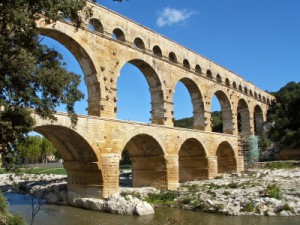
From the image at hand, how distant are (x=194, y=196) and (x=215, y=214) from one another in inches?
128

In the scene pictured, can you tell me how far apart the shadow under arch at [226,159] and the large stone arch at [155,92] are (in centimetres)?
978

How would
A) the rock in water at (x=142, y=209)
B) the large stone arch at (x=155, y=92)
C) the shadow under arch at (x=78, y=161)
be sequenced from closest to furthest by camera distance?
the rock in water at (x=142, y=209) < the shadow under arch at (x=78, y=161) < the large stone arch at (x=155, y=92)

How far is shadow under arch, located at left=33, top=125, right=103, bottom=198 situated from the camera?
56.8ft

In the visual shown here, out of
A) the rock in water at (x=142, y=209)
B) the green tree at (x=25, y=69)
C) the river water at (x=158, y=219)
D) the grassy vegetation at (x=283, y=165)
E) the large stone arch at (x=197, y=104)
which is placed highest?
the large stone arch at (x=197, y=104)

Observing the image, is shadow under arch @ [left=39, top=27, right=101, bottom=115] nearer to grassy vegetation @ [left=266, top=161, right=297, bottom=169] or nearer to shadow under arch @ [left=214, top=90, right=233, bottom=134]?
shadow under arch @ [left=214, top=90, right=233, bottom=134]

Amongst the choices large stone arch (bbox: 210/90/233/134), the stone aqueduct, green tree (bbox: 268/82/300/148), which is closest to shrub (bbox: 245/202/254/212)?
the stone aqueduct

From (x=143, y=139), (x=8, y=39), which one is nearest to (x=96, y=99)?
(x=143, y=139)

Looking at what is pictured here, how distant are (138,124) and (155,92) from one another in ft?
15.0

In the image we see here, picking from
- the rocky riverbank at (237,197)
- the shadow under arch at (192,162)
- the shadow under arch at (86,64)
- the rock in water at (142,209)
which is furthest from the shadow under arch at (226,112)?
the rock in water at (142,209)

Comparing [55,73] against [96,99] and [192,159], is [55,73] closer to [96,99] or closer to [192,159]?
[96,99]

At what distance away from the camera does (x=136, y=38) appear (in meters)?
23.2

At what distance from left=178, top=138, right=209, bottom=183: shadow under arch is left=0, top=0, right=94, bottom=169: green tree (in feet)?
58.3

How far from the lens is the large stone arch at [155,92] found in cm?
2400

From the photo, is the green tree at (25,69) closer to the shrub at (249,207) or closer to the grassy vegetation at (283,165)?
the shrub at (249,207)
